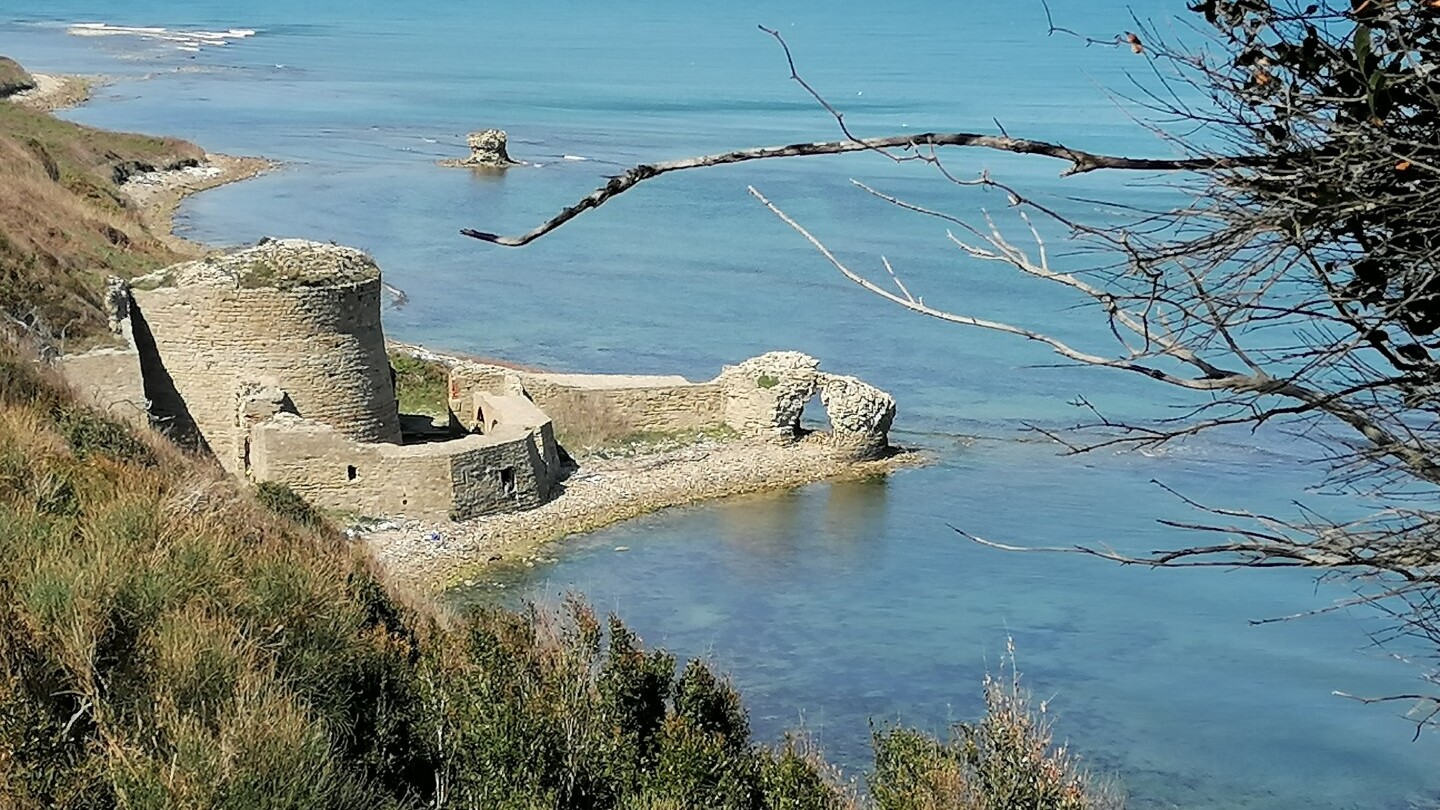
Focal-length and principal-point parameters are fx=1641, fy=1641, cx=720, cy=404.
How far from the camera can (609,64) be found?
429ft

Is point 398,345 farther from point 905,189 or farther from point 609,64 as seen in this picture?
point 609,64

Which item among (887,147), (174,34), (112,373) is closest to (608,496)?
(112,373)

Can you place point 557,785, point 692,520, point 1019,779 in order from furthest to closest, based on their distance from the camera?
1. point 692,520
2. point 1019,779
3. point 557,785

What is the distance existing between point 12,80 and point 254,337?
211 ft

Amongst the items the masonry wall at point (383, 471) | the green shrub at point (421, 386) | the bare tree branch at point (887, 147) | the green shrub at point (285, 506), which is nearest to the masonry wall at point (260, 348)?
the masonry wall at point (383, 471)

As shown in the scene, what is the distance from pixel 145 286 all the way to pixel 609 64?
114m

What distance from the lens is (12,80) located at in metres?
76.1

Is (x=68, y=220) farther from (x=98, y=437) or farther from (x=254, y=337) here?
(x=98, y=437)


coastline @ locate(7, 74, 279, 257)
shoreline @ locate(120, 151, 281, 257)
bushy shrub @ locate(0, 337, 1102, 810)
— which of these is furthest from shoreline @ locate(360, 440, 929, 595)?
shoreline @ locate(120, 151, 281, 257)

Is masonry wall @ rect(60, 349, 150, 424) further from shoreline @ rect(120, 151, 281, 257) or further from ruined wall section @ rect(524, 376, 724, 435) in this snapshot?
shoreline @ rect(120, 151, 281, 257)

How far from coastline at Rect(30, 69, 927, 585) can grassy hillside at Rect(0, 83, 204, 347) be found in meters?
4.96

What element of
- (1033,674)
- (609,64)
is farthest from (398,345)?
(609,64)

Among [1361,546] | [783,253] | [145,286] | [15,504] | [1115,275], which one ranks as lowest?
[783,253]

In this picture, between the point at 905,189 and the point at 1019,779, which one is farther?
the point at 905,189
